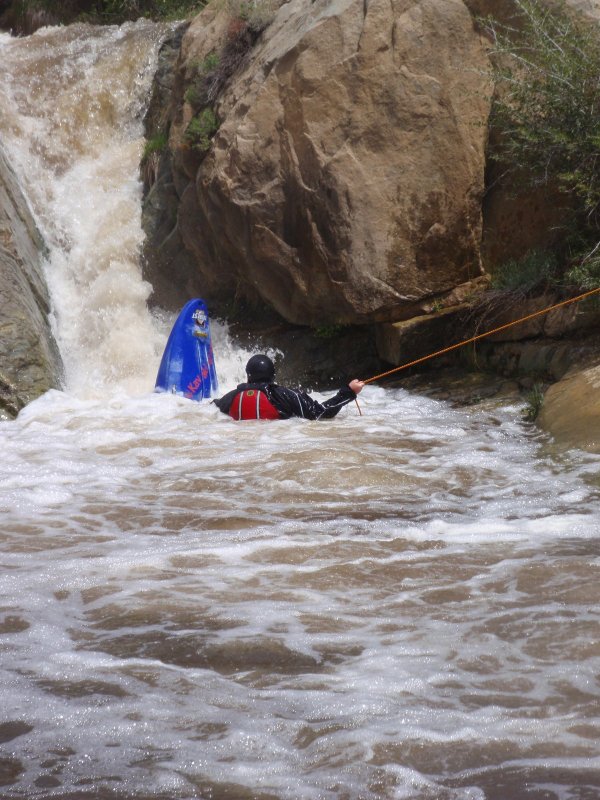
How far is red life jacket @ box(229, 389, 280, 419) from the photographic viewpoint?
22.6 ft

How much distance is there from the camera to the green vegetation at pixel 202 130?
9.66 meters

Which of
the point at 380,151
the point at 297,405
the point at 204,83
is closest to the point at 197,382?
the point at 297,405

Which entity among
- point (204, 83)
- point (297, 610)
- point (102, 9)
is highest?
point (102, 9)

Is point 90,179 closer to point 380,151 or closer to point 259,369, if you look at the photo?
point 380,151

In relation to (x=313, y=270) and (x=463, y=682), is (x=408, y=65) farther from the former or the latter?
(x=463, y=682)

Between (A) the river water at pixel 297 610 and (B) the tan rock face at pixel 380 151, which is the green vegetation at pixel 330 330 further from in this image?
(A) the river water at pixel 297 610

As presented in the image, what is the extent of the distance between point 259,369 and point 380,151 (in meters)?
2.60

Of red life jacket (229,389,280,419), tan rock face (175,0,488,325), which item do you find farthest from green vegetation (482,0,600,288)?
red life jacket (229,389,280,419)

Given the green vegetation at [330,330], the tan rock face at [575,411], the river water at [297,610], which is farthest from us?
the green vegetation at [330,330]

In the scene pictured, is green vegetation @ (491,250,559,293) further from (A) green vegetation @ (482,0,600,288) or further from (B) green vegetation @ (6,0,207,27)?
(B) green vegetation @ (6,0,207,27)

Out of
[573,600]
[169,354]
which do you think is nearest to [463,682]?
[573,600]

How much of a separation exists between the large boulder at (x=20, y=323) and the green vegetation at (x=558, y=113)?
428 cm

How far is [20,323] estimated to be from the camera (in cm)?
803

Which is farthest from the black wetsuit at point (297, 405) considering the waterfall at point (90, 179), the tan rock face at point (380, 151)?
the waterfall at point (90, 179)
